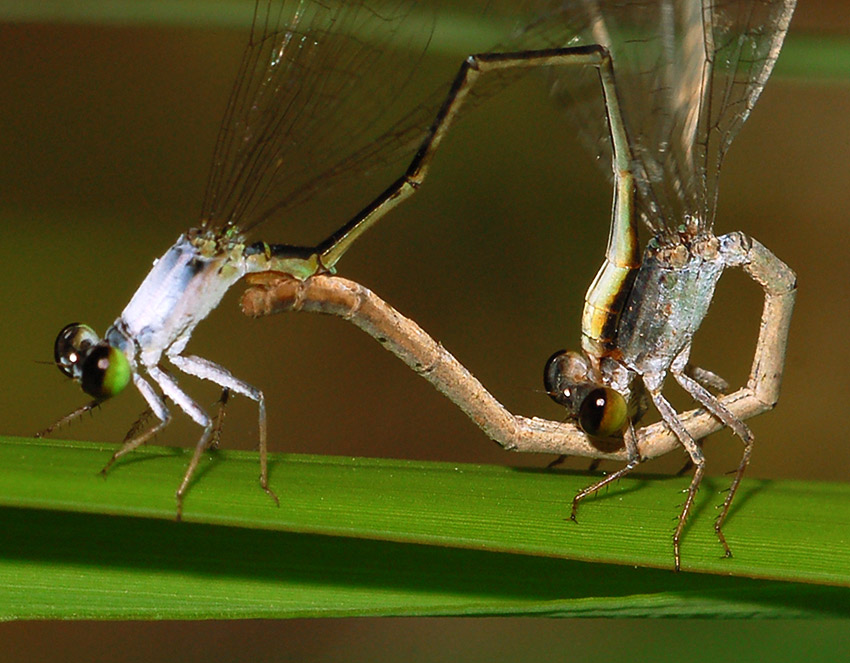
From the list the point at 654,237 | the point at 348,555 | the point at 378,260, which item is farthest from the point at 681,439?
the point at 378,260

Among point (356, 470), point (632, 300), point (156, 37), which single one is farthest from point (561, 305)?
point (356, 470)

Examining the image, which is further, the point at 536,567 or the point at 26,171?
the point at 26,171

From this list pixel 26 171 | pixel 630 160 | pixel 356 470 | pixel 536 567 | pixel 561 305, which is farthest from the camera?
pixel 561 305

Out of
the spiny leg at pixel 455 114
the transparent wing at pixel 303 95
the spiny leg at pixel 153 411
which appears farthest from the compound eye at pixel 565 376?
the spiny leg at pixel 153 411

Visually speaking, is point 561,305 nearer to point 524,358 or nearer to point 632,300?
point 524,358

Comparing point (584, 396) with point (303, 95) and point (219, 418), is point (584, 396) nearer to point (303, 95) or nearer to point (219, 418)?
point (219, 418)

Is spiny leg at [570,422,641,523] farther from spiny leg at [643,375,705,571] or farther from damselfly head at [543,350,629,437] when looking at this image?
spiny leg at [643,375,705,571]

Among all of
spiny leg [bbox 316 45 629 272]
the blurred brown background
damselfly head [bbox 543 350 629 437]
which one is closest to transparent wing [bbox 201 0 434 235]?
spiny leg [bbox 316 45 629 272]
